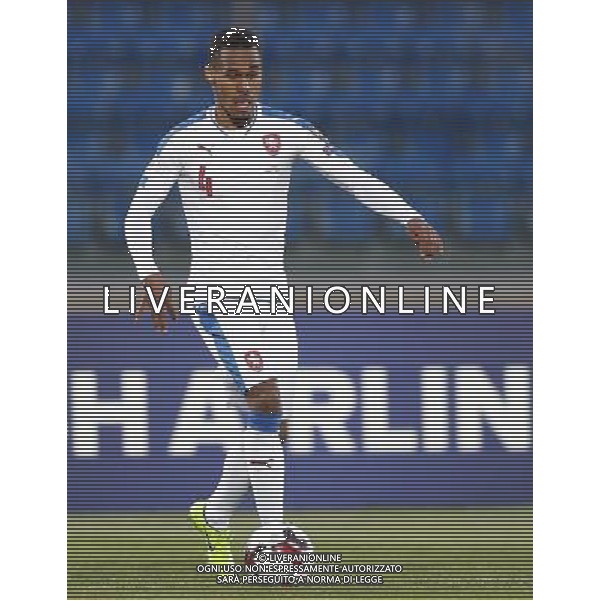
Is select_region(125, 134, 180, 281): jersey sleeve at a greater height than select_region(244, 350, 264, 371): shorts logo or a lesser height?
greater

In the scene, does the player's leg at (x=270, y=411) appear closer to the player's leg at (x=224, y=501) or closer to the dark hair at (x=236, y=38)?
the player's leg at (x=224, y=501)

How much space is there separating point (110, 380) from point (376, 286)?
139cm

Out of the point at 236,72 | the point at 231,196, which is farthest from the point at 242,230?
the point at 236,72

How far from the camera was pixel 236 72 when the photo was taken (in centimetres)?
1240

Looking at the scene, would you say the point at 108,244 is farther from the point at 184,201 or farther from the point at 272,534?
the point at 272,534

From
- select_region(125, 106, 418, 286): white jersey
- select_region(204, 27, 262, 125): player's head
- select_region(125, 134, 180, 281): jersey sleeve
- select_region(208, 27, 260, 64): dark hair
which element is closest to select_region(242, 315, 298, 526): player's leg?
select_region(125, 106, 418, 286): white jersey

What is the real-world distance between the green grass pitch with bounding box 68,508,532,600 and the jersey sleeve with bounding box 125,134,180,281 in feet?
4.18

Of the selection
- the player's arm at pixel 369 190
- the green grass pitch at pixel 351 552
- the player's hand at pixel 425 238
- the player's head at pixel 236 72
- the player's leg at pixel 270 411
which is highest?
the player's head at pixel 236 72

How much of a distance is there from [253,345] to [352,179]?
0.95 m

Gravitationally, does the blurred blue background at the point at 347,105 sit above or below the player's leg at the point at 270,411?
above

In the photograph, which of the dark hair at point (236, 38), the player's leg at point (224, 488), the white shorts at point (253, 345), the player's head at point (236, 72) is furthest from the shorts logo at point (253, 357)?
the dark hair at point (236, 38)

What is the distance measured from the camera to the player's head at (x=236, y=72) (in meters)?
12.4

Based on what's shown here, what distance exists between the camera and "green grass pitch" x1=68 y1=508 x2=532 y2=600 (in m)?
12.4

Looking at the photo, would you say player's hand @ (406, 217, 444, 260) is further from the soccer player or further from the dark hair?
the dark hair
